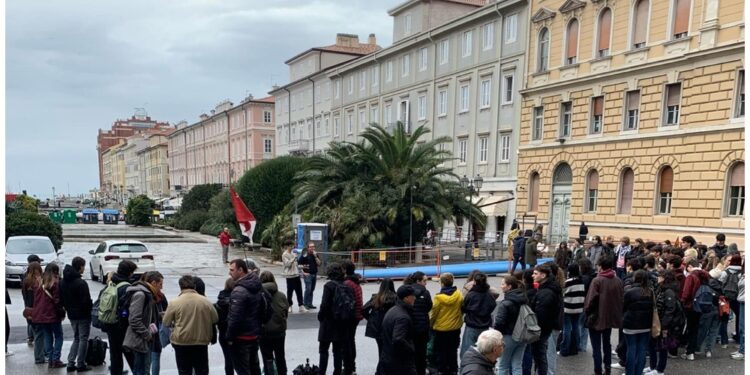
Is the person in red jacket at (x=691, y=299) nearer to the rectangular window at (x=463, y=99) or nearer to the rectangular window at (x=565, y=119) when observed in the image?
the rectangular window at (x=565, y=119)

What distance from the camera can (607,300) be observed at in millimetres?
7926

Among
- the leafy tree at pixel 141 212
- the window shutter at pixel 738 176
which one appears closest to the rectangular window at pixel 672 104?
the window shutter at pixel 738 176

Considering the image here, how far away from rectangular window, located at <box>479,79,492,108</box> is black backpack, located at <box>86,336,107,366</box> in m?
→ 30.5

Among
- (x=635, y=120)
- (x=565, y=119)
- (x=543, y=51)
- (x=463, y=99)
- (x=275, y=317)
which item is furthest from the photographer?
(x=463, y=99)

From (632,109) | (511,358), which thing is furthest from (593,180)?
(511,358)

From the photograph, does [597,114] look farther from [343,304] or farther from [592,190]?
[343,304]

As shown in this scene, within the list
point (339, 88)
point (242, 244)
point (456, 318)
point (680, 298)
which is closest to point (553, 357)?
point (456, 318)

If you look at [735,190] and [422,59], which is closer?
[735,190]

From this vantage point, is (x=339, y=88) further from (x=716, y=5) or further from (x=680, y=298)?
(x=680, y=298)

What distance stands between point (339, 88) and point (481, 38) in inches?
774

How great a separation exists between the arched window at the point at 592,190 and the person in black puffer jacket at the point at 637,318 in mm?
22705

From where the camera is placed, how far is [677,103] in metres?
25.2

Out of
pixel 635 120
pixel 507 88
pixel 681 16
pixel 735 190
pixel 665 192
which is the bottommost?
pixel 665 192

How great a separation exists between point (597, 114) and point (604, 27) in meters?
4.25
